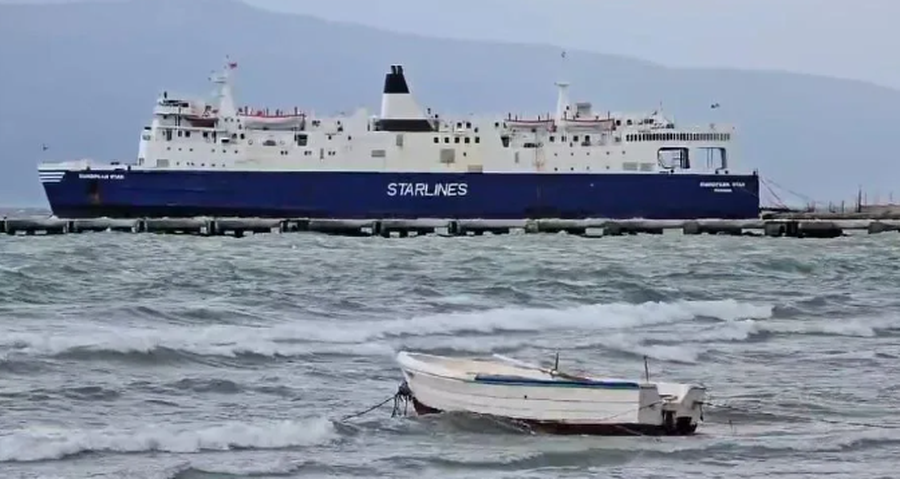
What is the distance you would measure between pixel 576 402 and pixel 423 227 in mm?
39348

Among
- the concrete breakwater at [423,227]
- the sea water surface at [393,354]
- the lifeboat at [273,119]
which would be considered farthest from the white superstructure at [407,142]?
the sea water surface at [393,354]

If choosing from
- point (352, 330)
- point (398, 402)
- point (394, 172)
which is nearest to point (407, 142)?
point (394, 172)

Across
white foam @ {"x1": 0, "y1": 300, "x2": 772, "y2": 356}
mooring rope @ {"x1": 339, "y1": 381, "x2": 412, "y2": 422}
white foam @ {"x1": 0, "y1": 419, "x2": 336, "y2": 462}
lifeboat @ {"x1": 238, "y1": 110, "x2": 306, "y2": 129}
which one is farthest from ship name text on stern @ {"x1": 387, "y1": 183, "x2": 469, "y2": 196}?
white foam @ {"x1": 0, "y1": 419, "x2": 336, "y2": 462}

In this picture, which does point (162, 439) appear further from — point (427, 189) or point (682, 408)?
point (427, 189)

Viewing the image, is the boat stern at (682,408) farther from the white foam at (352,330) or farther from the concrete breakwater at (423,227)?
the concrete breakwater at (423,227)

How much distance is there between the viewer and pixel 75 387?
44.3 feet

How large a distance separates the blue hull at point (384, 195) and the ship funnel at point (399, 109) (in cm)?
307

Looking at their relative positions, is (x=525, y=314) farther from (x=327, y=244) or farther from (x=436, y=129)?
(x=436, y=129)

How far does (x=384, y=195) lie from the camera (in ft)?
191

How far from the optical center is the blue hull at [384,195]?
56719 mm

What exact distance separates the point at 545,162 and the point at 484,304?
35.8 m

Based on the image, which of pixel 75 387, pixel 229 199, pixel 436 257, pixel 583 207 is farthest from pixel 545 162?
pixel 75 387

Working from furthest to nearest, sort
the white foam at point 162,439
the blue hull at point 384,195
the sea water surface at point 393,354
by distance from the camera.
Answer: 1. the blue hull at point 384,195
2. the sea water surface at point 393,354
3. the white foam at point 162,439

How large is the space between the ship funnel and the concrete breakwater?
27.8 feet
